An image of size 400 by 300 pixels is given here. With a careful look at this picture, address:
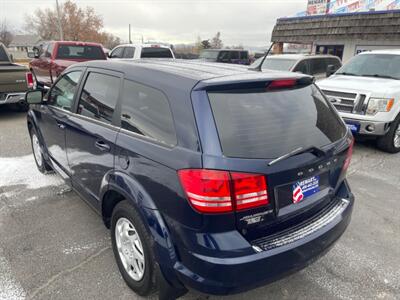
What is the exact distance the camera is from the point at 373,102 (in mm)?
5625

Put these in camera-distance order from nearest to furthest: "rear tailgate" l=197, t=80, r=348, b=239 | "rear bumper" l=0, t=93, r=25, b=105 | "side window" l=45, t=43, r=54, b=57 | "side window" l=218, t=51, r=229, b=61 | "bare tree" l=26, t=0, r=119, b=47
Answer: "rear tailgate" l=197, t=80, r=348, b=239 < "rear bumper" l=0, t=93, r=25, b=105 < "side window" l=45, t=43, r=54, b=57 < "side window" l=218, t=51, r=229, b=61 < "bare tree" l=26, t=0, r=119, b=47

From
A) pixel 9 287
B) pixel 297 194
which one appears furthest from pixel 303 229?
pixel 9 287

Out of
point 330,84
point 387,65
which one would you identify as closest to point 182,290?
point 330,84

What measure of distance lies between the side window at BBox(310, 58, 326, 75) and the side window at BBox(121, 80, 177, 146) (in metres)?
8.12

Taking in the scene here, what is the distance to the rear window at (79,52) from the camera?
10.6 meters

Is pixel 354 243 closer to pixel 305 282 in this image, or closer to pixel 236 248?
pixel 305 282

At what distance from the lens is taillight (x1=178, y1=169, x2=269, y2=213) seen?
1.77 metres

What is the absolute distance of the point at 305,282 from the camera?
8.51 feet

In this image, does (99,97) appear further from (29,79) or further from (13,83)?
(29,79)

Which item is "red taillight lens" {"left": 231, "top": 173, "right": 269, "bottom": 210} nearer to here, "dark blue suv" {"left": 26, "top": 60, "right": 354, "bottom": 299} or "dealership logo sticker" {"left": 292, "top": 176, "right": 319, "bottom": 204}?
"dark blue suv" {"left": 26, "top": 60, "right": 354, "bottom": 299}

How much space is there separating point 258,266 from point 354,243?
1825 mm

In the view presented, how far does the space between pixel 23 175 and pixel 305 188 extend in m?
4.17

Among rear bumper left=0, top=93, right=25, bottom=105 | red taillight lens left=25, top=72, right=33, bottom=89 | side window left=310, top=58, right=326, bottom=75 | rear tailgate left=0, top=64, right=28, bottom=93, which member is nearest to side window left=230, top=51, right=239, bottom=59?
side window left=310, top=58, right=326, bottom=75

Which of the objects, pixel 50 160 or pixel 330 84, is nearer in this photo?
pixel 50 160
